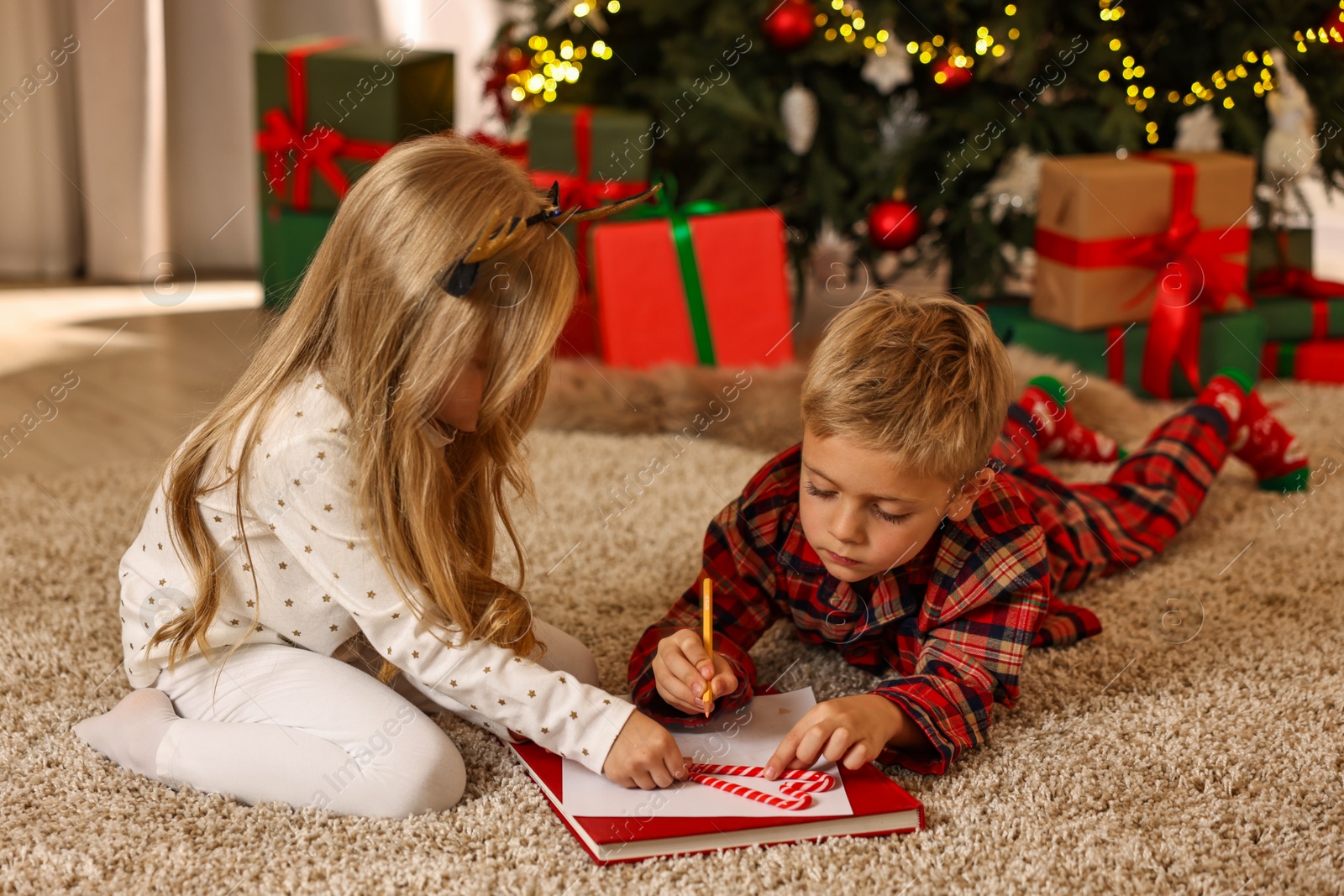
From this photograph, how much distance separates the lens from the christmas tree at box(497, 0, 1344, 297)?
72.1 inches

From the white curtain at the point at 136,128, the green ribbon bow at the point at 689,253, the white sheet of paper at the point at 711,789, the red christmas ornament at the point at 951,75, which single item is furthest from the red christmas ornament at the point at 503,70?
the white sheet of paper at the point at 711,789

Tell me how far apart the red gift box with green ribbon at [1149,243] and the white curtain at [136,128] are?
1.69 metres

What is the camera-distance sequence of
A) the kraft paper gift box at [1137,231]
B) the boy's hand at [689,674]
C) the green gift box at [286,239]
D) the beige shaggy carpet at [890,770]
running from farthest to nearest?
the green gift box at [286,239] → the kraft paper gift box at [1137,231] → the boy's hand at [689,674] → the beige shaggy carpet at [890,770]

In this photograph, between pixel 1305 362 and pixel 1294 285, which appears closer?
pixel 1305 362

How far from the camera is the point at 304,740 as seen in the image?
0.85 m

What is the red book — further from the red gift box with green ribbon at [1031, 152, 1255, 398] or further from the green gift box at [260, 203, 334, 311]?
the green gift box at [260, 203, 334, 311]

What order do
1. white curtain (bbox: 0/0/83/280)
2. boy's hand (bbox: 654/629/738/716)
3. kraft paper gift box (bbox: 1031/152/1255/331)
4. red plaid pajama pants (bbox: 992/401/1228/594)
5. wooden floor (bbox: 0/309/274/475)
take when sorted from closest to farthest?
boy's hand (bbox: 654/629/738/716)
red plaid pajama pants (bbox: 992/401/1228/594)
wooden floor (bbox: 0/309/274/475)
kraft paper gift box (bbox: 1031/152/1255/331)
white curtain (bbox: 0/0/83/280)

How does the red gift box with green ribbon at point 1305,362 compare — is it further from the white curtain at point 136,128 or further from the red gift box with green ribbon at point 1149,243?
the white curtain at point 136,128

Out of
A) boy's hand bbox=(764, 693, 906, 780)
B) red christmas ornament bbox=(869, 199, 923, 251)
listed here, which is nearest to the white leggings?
boy's hand bbox=(764, 693, 906, 780)

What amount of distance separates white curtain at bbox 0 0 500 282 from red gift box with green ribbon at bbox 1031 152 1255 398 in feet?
5.54

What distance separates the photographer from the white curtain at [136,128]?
2.42 metres

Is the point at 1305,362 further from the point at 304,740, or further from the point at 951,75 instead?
the point at 304,740

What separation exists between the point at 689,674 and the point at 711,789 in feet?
0.29

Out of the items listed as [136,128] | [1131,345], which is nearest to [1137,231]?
[1131,345]
